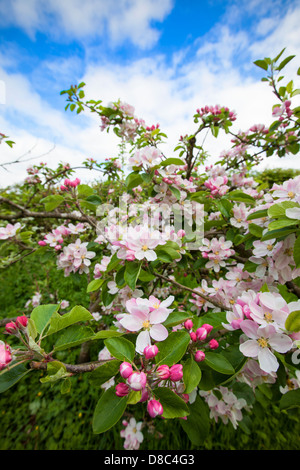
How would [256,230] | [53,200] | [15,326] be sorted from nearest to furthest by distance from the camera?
[15,326]
[256,230]
[53,200]

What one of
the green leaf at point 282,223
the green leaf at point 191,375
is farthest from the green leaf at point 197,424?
the green leaf at point 282,223

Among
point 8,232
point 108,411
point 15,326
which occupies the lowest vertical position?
point 108,411

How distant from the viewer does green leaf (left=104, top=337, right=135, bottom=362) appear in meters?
0.56

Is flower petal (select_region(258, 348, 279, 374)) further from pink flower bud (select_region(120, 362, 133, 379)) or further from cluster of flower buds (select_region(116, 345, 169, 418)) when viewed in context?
pink flower bud (select_region(120, 362, 133, 379))

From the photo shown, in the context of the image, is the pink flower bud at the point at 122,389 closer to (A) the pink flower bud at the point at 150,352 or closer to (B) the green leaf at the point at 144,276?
(A) the pink flower bud at the point at 150,352

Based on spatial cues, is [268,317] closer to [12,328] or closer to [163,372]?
[163,372]

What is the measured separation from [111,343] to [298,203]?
78 centimetres

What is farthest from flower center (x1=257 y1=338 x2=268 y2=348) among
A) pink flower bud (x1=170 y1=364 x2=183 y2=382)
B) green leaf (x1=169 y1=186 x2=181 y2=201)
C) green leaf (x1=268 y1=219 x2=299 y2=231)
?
green leaf (x1=169 y1=186 x2=181 y2=201)

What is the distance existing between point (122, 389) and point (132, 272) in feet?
1.17

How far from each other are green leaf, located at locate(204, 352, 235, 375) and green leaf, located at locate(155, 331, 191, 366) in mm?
103

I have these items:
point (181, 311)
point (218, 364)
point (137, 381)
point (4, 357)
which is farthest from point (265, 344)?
point (4, 357)

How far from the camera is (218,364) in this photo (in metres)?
0.61

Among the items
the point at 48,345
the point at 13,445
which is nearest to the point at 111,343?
the point at 13,445

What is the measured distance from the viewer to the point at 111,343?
574 millimetres
